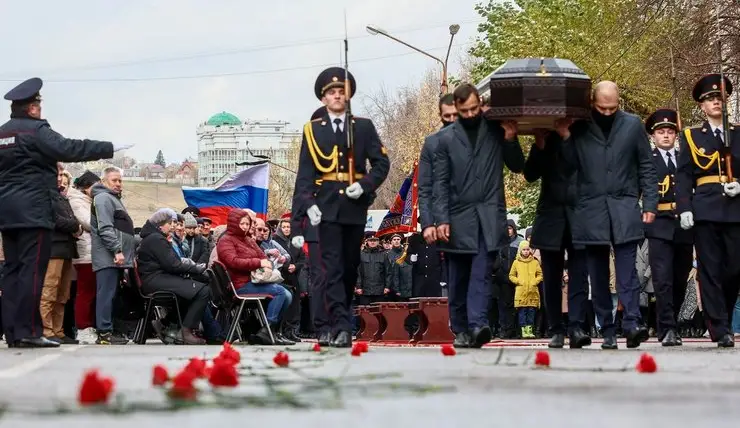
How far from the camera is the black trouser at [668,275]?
14773 mm

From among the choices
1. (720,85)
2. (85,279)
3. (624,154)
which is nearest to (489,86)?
(624,154)

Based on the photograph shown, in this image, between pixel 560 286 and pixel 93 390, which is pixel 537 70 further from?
pixel 93 390

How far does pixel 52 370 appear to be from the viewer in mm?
8984

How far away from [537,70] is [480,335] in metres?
2.30

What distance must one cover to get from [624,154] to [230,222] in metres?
5.76

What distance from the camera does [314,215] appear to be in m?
13.0

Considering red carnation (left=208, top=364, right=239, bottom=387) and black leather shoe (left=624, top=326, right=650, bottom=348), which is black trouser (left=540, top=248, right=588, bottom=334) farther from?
red carnation (left=208, top=364, right=239, bottom=387)

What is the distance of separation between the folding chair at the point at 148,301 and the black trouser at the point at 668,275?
558cm

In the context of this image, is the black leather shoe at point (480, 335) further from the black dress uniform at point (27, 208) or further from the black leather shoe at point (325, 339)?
the black dress uniform at point (27, 208)

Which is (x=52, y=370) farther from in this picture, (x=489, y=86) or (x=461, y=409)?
Answer: (x=489, y=86)

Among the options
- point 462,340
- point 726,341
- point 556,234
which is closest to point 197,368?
point 462,340

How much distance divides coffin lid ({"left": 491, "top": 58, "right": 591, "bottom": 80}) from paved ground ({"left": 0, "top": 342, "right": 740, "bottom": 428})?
2.92 m

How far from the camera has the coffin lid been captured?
12.3m

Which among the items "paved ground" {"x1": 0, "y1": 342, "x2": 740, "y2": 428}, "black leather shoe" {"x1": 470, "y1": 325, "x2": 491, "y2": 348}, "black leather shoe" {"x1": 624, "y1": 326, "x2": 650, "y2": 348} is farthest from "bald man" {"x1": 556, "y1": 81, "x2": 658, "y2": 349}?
"paved ground" {"x1": 0, "y1": 342, "x2": 740, "y2": 428}
